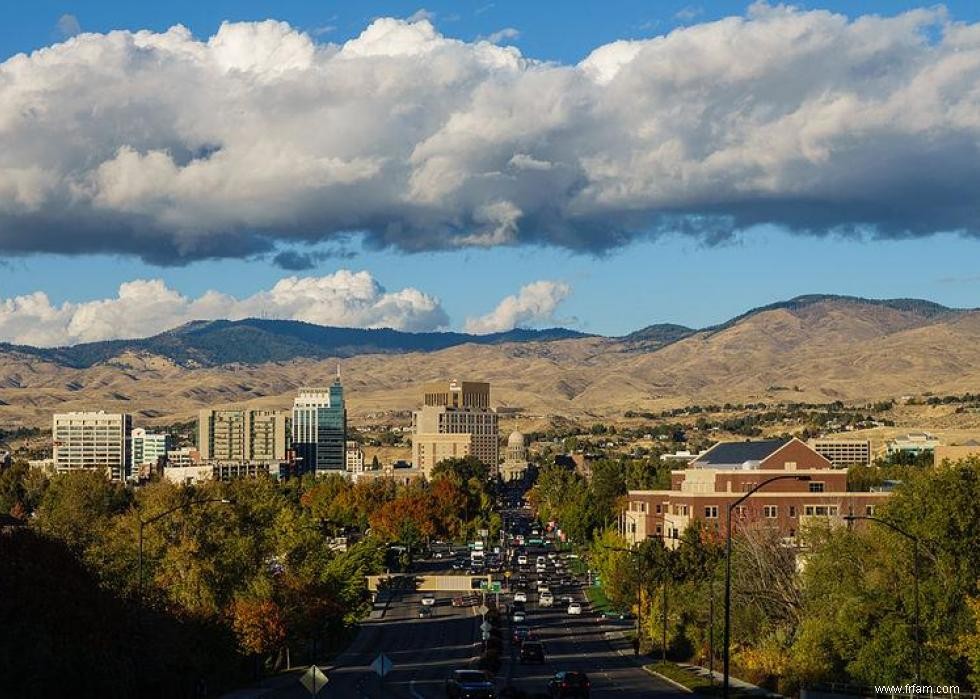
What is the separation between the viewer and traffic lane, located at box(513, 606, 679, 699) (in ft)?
286

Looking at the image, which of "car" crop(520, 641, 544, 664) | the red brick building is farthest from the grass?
the red brick building

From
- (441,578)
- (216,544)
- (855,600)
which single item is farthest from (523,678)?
(441,578)

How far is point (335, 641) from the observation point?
123062 millimetres

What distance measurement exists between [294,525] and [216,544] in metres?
26.5

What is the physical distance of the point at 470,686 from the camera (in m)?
73.8

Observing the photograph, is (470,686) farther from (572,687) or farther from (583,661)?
(583,661)

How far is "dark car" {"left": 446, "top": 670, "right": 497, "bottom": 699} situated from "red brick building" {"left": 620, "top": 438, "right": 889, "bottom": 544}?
80727 mm

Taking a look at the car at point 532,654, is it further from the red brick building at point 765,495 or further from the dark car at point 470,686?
the red brick building at point 765,495

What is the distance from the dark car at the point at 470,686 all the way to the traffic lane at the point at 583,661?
7.69 metres

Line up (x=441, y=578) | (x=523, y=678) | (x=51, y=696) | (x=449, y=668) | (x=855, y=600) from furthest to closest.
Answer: (x=441, y=578) → (x=449, y=668) → (x=523, y=678) → (x=855, y=600) → (x=51, y=696)

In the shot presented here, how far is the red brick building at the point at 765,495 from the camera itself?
6531 inches

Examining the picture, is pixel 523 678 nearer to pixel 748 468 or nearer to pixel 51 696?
pixel 51 696

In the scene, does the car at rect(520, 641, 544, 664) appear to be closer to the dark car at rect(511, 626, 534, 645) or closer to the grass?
the grass

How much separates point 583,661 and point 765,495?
62251 mm
